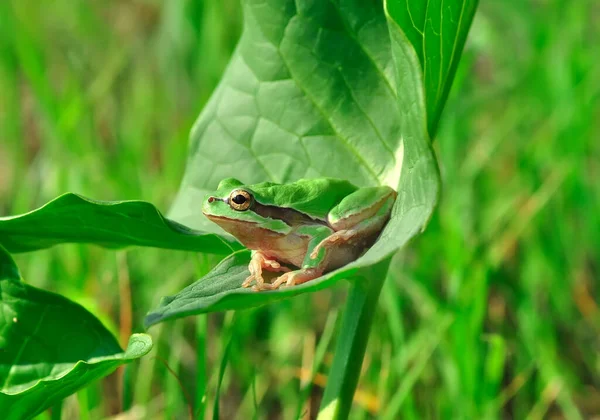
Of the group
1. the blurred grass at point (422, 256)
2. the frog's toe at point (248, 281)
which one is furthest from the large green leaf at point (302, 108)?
the blurred grass at point (422, 256)

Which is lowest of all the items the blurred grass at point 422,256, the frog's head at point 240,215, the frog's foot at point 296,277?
the blurred grass at point 422,256

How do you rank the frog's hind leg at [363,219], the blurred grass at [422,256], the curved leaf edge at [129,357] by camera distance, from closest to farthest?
1. the curved leaf edge at [129,357]
2. the frog's hind leg at [363,219]
3. the blurred grass at [422,256]

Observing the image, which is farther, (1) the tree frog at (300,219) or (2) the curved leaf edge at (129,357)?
(1) the tree frog at (300,219)

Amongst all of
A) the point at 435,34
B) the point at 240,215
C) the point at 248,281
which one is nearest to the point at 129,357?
the point at 248,281

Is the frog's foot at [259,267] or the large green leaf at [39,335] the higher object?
the frog's foot at [259,267]

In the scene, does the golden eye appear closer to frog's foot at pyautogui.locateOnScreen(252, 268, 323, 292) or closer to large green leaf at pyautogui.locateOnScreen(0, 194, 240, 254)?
large green leaf at pyautogui.locateOnScreen(0, 194, 240, 254)

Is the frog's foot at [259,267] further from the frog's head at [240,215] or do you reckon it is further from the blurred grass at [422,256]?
the blurred grass at [422,256]
